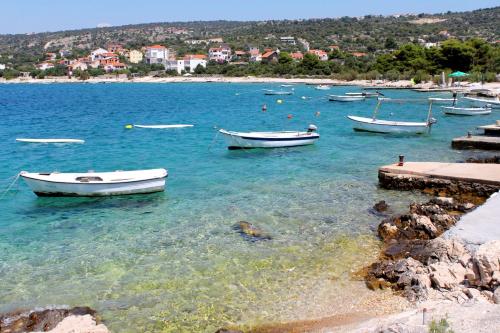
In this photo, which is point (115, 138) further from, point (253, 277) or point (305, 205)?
point (253, 277)

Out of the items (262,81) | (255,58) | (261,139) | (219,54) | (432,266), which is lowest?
(262,81)

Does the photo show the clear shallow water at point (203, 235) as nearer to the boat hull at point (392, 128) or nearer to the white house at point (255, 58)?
the boat hull at point (392, 128)

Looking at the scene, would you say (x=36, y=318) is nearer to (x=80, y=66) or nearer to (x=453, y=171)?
(x=453, y=171)

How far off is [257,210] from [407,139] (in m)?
18.4

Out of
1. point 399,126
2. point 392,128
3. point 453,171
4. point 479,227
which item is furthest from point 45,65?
point 479,227

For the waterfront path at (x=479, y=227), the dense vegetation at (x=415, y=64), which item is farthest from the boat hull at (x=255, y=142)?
the dense vegetation at (x=415, y=64)

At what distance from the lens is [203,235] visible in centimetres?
1442

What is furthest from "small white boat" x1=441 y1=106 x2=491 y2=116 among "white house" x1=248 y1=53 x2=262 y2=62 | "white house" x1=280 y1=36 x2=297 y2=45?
"white house" x1=280 y1=36 x2=297 y2=45

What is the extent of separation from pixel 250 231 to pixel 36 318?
20.8ft

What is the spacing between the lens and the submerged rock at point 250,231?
46.3 ft

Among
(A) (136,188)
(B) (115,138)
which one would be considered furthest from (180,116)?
(A) (136,188)

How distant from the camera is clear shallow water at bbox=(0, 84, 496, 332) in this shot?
10.5 metres

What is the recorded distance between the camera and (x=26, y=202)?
18.5 metres

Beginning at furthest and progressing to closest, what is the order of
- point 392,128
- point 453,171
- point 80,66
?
point 80,66 → point 392,128 → point 453,171
